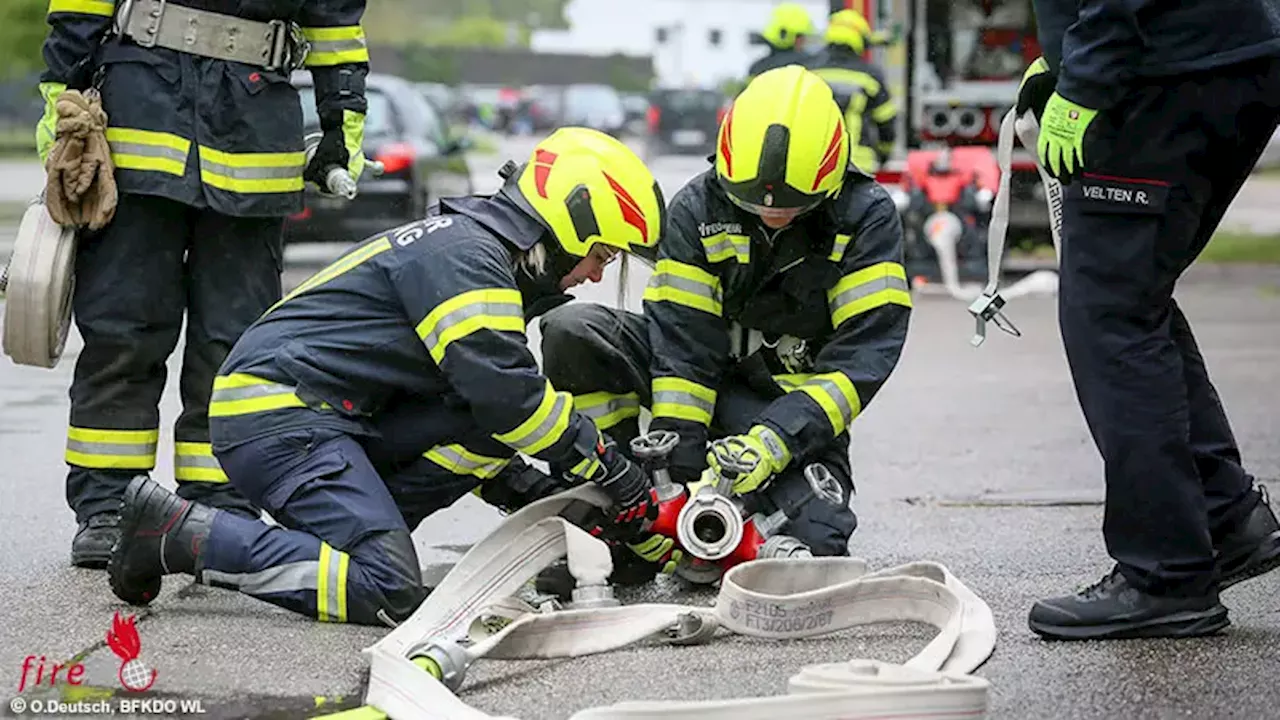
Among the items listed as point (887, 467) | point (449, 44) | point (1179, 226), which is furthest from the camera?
point (449, 44)

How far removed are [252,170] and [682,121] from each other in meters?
36.9

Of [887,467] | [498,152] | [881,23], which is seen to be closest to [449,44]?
[498,152]

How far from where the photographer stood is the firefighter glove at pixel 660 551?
4.91m

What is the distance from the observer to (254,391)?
4703 mm

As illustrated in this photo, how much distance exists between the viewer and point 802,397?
5.01m

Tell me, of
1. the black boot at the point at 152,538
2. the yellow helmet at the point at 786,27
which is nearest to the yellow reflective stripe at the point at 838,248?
the black boot at the point at 152,538

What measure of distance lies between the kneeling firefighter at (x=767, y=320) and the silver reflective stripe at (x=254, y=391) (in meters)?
0.85

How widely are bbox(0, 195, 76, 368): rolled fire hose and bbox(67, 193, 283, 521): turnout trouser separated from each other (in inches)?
3.4

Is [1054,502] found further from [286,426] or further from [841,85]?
[841,85]

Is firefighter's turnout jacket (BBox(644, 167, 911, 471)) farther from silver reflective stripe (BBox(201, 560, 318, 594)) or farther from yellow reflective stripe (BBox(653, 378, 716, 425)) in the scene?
silver reflective stripe (BBox(201, 560, 318, 594))

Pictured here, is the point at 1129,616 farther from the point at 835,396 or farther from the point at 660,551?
the point at 660,551

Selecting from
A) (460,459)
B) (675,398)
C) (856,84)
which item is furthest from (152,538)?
(856,84)

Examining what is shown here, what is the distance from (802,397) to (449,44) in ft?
258

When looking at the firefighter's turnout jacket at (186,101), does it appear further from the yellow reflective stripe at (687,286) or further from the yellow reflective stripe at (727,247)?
the yellow reflective stripe at (727,247)
